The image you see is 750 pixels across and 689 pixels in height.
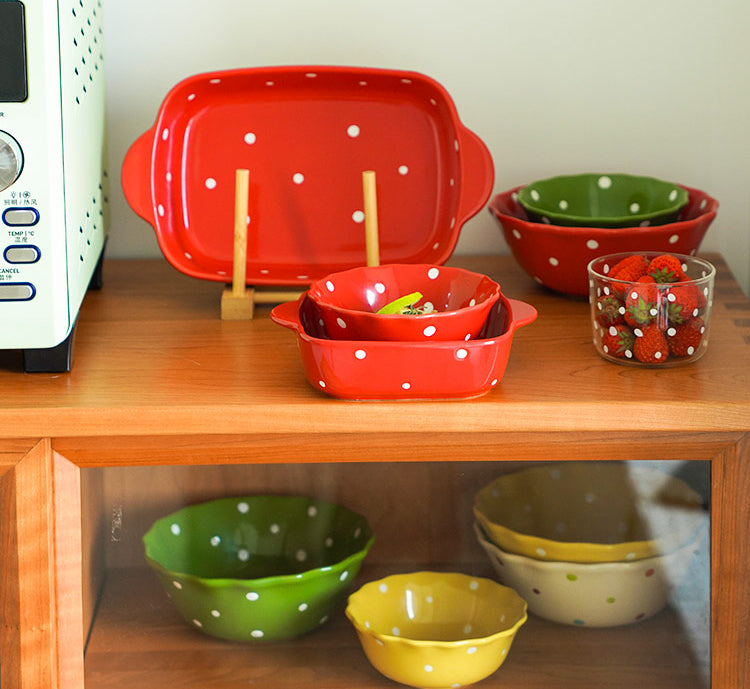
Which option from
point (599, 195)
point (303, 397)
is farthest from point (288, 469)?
point (599, 195)

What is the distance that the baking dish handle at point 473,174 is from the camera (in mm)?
1000

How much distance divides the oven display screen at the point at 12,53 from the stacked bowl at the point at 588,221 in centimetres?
50

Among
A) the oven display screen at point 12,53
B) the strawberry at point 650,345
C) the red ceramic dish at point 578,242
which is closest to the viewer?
the oven display screen at point 12,53

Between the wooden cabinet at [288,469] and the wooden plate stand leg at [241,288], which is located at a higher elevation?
the wooden plate stand leg at [241,288]

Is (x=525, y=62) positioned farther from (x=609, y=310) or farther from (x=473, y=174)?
(x=609, y=310)

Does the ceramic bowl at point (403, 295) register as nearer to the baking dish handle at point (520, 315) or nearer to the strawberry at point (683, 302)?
the baking dish handle at point (520, 315)

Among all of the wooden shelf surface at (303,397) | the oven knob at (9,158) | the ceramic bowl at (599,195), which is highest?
the oven knob at (9,158)

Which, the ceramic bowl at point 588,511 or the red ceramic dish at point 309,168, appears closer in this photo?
the ceramic bowl at point 588,511

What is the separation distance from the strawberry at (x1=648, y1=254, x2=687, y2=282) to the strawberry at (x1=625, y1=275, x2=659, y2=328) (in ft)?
0.09

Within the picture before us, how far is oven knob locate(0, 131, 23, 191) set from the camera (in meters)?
0.75

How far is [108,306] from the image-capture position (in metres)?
1.03

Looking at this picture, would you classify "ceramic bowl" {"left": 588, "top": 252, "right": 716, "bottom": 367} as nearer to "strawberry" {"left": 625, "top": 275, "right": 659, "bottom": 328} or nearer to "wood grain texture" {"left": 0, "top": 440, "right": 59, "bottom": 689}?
"strawberry" {"left": 625, "top": 275, "right": 659, "bottom": 328}

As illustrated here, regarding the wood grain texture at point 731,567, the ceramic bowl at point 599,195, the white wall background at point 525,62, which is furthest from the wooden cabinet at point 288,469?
the white wall background at point 525,62

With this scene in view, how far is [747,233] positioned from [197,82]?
72 centimetres
